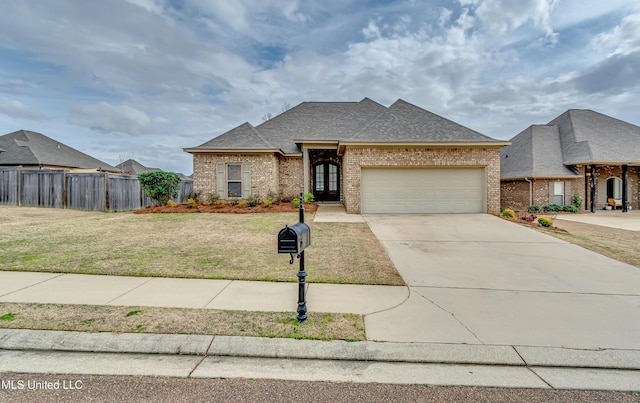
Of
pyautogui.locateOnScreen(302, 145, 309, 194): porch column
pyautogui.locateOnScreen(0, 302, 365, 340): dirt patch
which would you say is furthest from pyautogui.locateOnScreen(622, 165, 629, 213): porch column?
pyautogui.locateOnScreen(0, 302, 365, 340): dirt patch

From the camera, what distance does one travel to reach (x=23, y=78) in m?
14.6

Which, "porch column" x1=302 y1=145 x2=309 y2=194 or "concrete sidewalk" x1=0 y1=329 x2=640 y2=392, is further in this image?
"porch column" x1=302 y1=145 x2=309 y2=194

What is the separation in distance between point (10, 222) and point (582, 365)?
15.7 m

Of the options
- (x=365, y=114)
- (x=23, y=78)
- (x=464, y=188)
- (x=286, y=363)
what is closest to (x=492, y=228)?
(x=464, y=188)

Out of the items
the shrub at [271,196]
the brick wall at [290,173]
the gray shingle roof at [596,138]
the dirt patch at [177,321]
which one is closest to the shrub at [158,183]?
the shrub at [271,196]

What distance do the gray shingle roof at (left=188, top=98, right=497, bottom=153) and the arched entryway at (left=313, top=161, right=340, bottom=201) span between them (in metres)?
2.17

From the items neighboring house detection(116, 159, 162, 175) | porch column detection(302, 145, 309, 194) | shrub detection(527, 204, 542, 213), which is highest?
neighboring house detection(116, 159, 162, 175)

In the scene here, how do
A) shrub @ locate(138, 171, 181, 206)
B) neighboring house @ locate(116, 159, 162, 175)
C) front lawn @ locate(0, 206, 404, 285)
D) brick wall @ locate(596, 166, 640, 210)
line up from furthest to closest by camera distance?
neighboring house @ locate(116, 159, 162, 175), brick wall @ locate(596, 166, 640, 210), shrub @ locate(138, 171, 181, 206), front lawn @ locate(0, 206, 404, 285)

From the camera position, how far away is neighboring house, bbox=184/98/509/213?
41.5 ft

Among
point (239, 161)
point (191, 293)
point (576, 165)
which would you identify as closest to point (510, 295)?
point (191, 293)

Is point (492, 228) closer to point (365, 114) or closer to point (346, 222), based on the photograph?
point (346, 222)

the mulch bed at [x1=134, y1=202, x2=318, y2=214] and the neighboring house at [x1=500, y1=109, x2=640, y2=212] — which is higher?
the neighboring house at [x1=500, y1=109, x2=640, y2=212]

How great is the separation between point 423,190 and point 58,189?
59.7 ft

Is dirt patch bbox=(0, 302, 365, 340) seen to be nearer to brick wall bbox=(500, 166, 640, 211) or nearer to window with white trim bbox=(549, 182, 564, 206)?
brick wall bbox=(500, 166, 640, 211)
